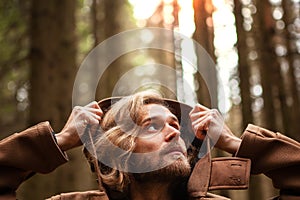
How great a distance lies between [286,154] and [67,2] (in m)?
5.67

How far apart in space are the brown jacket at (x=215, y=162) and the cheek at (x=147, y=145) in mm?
273

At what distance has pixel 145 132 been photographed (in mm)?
3609

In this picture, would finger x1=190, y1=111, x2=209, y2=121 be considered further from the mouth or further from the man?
the mouth

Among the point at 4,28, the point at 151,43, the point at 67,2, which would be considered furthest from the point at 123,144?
the point at 151,43

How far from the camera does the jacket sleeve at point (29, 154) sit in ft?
11.8

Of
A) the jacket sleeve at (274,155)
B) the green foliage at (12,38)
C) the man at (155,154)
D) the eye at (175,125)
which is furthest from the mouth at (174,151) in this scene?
the green foliage at (12,38)

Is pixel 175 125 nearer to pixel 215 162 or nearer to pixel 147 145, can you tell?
pixel 147 145

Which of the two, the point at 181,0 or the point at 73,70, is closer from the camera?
the point at 73,70

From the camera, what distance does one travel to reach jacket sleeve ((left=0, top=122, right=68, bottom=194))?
3.58 meters

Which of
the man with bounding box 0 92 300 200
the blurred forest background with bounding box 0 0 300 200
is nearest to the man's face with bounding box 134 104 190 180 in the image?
the man with bounding box 0 92 300 200

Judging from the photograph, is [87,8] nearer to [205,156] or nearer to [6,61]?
[6,61]

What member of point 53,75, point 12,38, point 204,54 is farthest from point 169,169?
point 12,38

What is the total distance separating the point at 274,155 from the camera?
3.57 meters

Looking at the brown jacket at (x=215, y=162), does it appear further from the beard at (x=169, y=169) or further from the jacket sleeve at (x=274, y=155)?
the beard at (x=169, y=169)
